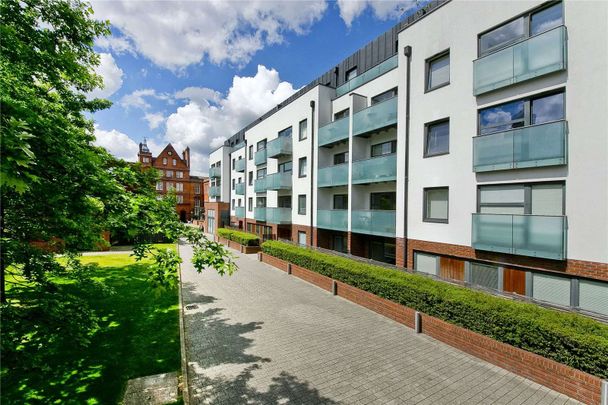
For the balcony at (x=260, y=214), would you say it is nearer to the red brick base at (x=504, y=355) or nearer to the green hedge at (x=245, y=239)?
the green hedge at (x=245, y=239)

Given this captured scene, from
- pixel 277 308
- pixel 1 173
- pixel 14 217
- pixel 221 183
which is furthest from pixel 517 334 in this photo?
pixel 221 183

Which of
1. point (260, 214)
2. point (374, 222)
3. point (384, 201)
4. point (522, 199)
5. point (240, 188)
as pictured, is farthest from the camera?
point (240, 188)

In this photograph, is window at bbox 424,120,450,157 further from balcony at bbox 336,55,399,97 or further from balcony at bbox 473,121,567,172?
balcony at bbox 336,55,399,97

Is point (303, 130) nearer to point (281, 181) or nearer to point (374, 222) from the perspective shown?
point (281, 181)

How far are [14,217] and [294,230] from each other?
1567cm

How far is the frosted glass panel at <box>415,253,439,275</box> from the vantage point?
428 inches

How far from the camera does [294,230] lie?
1991cm

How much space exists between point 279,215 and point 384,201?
8.80 m

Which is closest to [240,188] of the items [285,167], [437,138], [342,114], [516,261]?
[285,167]

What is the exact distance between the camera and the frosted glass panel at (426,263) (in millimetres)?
10867

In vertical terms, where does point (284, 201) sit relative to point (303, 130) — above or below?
below

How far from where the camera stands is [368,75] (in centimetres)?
1537

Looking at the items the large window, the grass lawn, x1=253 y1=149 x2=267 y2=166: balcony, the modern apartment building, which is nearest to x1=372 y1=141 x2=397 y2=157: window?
the modern apartment building

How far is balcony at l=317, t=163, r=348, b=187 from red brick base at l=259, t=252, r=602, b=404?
6867 millimetres
